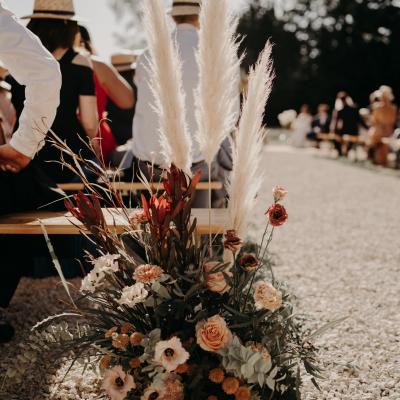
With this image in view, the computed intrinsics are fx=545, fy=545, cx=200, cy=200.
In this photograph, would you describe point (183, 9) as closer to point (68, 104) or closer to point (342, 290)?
point (68, 104)

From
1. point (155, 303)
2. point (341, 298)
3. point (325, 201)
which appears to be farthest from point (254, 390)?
point (325, 201)

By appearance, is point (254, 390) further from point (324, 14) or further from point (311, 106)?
point (324, 14)

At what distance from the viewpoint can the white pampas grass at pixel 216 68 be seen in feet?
5.26

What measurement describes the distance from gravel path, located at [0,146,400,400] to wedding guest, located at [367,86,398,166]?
13.7ft

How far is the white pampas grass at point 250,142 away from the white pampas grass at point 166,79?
19 cm

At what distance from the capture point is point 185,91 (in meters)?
3.23

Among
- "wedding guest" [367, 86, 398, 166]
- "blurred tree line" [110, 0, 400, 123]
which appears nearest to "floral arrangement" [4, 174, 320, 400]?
"wedding guest" [367, 86, 398, 166]

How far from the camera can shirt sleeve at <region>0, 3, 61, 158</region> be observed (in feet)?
7.49

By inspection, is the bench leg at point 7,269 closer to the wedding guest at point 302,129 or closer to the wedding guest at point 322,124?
the wedding guest at point 322,124

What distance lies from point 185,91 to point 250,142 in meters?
1.62

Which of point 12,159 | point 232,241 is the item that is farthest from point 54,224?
point 232,241

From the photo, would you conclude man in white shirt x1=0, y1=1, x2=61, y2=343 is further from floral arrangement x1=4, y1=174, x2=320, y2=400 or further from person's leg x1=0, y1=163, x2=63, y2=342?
floral arrangement x1=4, y1=174, x2=320, y2=400

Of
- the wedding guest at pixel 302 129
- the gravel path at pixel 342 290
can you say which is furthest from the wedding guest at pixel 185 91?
the wedding guest at pixel 302 129

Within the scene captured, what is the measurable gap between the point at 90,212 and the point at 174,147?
0.35 m
